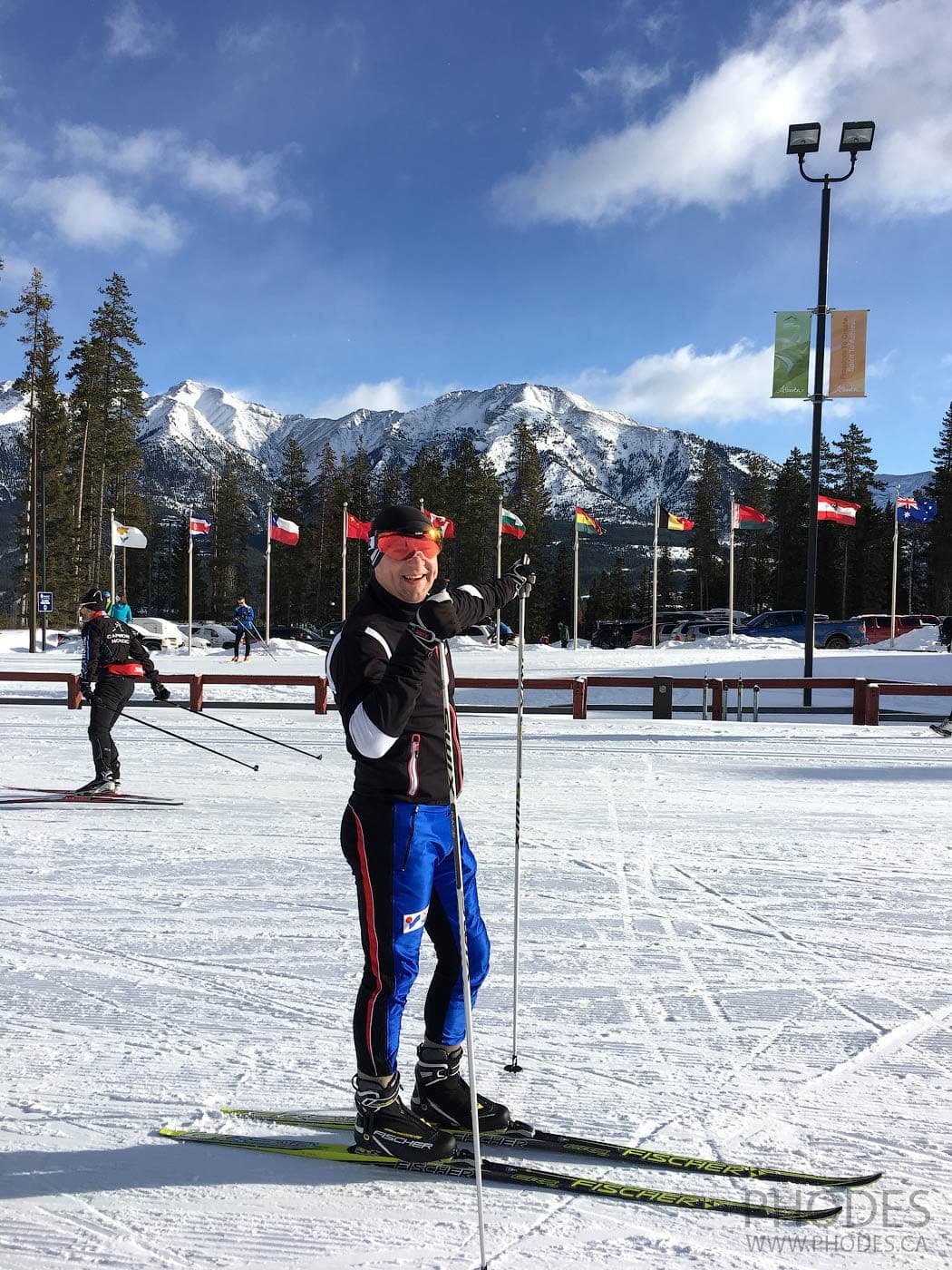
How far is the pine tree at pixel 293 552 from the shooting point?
8138 cm

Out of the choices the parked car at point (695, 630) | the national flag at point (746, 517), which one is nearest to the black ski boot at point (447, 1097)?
the national flag at point (746, 517)

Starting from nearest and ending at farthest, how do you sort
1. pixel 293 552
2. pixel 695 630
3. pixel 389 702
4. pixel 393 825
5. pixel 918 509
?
1. pixel 389 702
2. pixel 393 825
3. pixel 918 509
4. pixel 695 630
5. pixel 293 552

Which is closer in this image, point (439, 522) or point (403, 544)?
point (403, 544)

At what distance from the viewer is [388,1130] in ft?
9.04

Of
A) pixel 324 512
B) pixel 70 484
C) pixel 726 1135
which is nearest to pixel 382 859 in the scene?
pixel 726 1135

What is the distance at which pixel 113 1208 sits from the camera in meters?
2.55

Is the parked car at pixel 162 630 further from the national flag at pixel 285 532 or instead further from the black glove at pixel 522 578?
the black glove at pixel 522 578

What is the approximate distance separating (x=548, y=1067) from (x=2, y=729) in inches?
523

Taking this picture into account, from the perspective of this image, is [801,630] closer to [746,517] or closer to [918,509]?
[918,509]

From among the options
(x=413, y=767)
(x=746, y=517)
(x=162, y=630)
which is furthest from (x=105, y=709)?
(x=162, y=630)

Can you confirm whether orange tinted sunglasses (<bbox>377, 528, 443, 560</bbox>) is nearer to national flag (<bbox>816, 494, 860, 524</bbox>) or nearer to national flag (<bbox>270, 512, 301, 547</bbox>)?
national flag (<bbox>816, 494, 860, 524</bbox>)

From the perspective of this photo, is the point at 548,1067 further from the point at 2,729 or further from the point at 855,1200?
the point at 2,729

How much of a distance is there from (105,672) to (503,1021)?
6.15m

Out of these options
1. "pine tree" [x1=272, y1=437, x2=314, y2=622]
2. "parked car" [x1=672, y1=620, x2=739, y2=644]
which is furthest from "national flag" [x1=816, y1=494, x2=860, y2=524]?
"pine tree" [x1=272, y1=437, x2=314, y2=622]
